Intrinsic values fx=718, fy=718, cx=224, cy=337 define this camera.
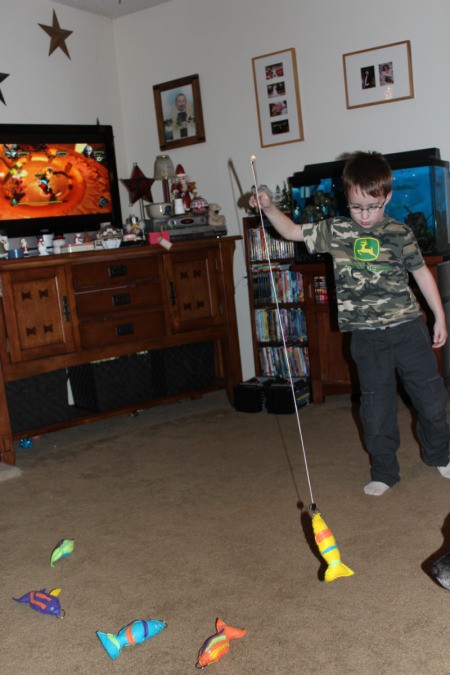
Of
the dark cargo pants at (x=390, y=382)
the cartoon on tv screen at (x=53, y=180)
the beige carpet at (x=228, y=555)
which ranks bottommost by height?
the beige carpet at (x=228, y=555)

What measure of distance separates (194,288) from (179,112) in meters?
1.44

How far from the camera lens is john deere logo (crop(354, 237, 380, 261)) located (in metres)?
2.54

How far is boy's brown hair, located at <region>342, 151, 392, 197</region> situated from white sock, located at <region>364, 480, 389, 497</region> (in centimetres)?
104

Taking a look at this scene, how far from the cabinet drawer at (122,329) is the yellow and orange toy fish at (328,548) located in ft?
6.91

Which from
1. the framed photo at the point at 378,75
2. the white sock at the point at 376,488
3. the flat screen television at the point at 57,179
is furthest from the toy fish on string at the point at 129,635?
the framed photo at the point at 378,75

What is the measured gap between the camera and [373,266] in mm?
2547

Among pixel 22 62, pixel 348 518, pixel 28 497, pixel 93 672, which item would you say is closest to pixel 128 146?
pixel 22 62

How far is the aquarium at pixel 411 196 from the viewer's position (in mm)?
3678

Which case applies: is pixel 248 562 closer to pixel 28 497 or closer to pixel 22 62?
pixel 28 497

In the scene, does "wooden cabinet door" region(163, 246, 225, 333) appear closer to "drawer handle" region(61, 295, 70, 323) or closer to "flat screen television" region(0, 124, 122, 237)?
"drawer handle" region(61, 295, 70, 323)

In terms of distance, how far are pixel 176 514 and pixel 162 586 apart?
0.55 m

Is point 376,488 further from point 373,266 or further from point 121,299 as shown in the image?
point 121,299

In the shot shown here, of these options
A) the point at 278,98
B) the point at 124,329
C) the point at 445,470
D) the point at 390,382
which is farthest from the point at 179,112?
the point at 445,470

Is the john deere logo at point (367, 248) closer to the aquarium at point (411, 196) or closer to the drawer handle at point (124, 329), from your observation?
the aquarium at point (411, 196)
